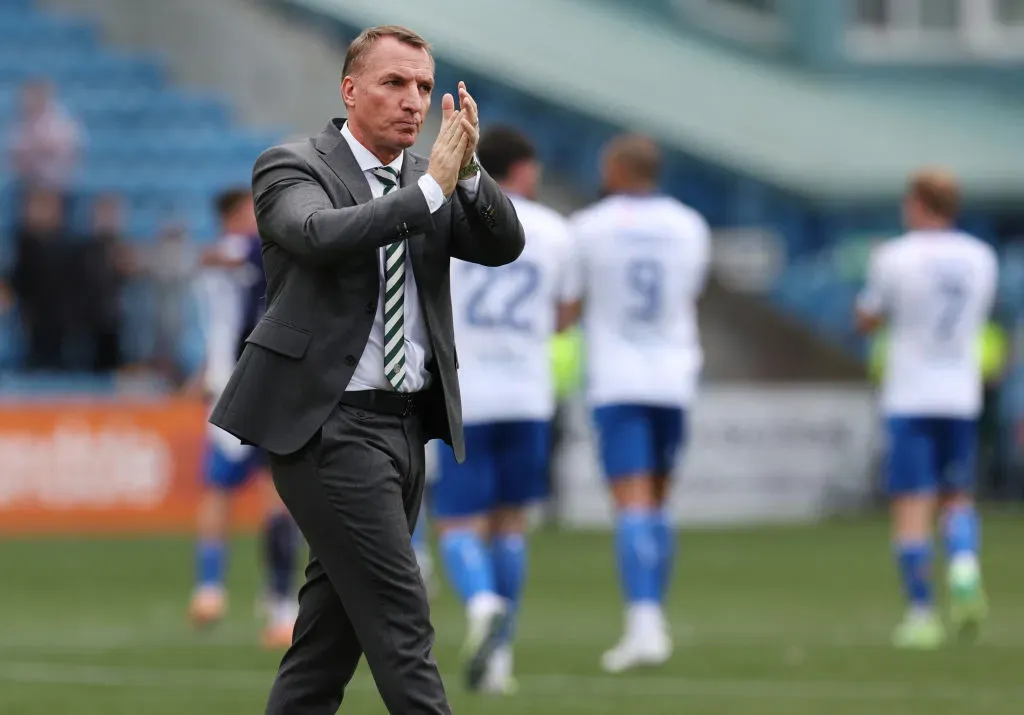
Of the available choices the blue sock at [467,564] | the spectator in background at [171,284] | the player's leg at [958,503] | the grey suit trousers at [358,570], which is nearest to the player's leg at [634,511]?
the blue sock at [467,564]

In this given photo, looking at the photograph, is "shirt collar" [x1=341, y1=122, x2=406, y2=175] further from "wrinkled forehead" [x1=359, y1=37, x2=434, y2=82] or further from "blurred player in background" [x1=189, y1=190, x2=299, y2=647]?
"blurred player in background" [x1=189, y1=190, x2=299, y2=647]

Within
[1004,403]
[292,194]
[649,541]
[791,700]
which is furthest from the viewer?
[1004,403]

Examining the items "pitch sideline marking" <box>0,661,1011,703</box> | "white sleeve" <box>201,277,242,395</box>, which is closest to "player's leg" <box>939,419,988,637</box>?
"pitch sideline marking" <box>0,661,1011,703</box>

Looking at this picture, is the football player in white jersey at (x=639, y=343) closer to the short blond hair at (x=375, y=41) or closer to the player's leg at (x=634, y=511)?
the player's leg at (x=634, y=511)

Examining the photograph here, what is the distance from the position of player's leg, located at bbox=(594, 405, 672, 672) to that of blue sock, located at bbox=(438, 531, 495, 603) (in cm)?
115

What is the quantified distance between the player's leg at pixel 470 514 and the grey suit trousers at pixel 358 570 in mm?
3735

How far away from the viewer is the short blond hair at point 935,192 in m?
12.7

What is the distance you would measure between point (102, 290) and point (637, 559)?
1050 centimetres

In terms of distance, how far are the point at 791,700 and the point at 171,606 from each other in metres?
6.03

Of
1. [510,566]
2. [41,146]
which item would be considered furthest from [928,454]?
[41,146]

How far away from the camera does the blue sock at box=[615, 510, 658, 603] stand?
11820 millimetres

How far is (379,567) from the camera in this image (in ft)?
20.8

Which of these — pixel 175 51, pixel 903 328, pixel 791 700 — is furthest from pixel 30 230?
pixel 791 700

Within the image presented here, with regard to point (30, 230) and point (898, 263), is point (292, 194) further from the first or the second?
point (30, 230)
